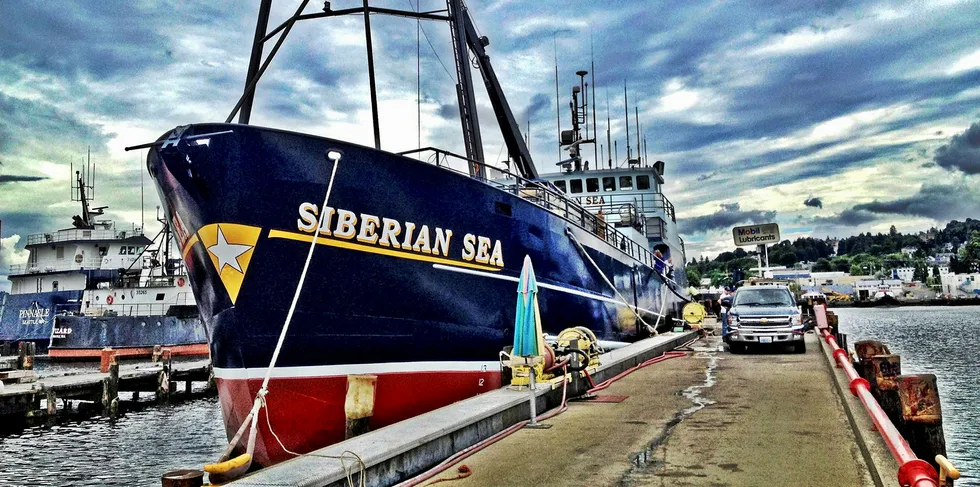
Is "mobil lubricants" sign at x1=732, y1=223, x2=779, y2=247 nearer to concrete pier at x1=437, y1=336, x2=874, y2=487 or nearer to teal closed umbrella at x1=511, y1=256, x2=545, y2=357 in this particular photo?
concrete pier at x1=437, y1=336, x2=874, y2=487

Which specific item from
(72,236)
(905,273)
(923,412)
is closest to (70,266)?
(72,236)


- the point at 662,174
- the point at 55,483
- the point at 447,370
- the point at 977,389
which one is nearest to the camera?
the point at 447,370

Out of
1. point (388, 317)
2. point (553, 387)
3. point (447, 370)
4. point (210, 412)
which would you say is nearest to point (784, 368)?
point (553, 387)

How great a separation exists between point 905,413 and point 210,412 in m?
19.5

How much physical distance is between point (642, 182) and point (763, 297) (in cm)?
736

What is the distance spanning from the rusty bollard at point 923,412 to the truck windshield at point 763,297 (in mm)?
11259

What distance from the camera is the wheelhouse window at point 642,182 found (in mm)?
23359

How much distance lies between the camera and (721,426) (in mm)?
7863

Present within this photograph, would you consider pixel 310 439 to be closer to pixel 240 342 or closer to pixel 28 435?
pixel 240 342

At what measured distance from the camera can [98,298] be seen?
136 ft

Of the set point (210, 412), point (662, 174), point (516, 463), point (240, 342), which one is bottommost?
point (210, 412)

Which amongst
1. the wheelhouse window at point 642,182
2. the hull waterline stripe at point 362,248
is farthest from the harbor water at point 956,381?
the wheelhouse window at point 642,182

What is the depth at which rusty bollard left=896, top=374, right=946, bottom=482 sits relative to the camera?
18.8 feet

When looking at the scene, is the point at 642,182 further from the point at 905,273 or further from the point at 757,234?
the point at 905,273
